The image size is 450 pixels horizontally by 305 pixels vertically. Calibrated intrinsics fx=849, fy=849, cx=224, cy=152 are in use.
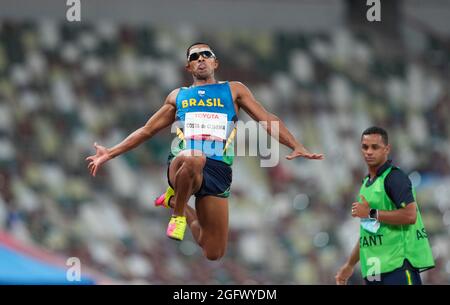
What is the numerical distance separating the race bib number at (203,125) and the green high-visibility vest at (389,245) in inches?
55.0

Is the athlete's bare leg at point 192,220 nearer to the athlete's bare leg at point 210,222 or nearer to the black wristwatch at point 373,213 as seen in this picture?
the athlete's bare leg at point 210,222

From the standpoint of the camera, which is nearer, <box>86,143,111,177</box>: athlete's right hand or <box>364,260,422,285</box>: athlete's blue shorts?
<box>364,260,422,285</box>: athlete's blue shorts

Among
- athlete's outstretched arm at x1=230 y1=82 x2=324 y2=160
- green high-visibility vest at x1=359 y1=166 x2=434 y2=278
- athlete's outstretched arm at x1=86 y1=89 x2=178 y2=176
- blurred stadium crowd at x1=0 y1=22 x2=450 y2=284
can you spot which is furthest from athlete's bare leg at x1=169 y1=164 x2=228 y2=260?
blurred stadium crowd at x1=0 y1=22 x2=450 y2=284

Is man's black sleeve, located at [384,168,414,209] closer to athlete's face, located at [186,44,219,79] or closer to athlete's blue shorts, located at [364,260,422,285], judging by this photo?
athlete's blue shorts, located at [364,260,422,285]

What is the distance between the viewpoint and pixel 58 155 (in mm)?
14336

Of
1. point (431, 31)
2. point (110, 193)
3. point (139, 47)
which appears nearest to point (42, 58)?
point (139, 47)

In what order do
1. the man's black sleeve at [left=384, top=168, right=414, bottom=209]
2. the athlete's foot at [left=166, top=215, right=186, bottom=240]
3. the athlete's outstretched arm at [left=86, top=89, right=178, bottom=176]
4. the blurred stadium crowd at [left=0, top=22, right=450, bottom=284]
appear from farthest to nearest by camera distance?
the blurred stadium crowd at [left=0, top=22, right=450, bottom=284], the athlete's outstretched arm at [left=86, top=89, right=178, bottom=176], the athlete's foot at [left=166, top=215, right=186, bottom=240], the man's black sleeve at [left=384, top=168, right=414, bottom=209]

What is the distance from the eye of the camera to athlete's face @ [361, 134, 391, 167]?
7066 mm

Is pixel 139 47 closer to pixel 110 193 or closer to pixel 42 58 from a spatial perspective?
pixel 42 58

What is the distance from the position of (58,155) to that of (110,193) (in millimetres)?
1090

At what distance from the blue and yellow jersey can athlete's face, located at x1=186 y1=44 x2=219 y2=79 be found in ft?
0.39

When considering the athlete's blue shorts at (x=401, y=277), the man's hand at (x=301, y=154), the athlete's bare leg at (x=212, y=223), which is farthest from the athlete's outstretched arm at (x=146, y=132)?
the athlete's blue shorts at (x=401, y=277)

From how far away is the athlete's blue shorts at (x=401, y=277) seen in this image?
6.85 m

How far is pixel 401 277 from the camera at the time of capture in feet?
22.5
